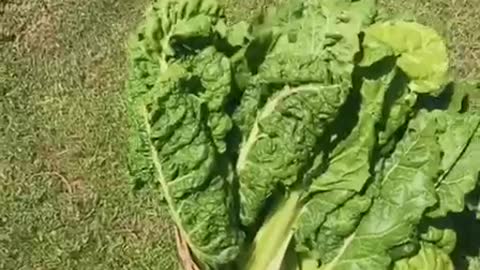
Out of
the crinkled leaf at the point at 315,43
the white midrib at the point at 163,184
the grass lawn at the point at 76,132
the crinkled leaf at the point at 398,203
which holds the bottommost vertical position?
the grass lawn at the point at 76,132

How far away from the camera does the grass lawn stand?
3125 millimetres

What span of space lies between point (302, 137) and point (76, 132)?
102 centimetres

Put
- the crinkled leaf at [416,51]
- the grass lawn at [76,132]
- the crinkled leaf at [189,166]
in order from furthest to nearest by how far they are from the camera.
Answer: the grass lawn at [76,132]
the crinkled leaf at [416,51]
the crinkled leaf at [189,166]

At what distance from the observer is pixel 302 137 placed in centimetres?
246

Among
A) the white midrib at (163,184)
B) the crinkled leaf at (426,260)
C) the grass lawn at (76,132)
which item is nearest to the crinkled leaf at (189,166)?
the white midrib at (163,184)

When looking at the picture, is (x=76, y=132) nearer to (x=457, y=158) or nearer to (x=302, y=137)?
(x=302, y=137)

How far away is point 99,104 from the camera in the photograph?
338 cm

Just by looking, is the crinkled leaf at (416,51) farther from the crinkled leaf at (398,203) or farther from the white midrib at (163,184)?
the white midrib at (163,184)

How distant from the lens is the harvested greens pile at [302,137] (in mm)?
2441

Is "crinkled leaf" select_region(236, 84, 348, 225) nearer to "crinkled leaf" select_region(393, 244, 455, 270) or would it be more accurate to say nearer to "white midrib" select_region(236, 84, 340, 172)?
"white midrib" select_region(236, 84, 340, 172)

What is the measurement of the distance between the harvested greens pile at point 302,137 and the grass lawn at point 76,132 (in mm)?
578

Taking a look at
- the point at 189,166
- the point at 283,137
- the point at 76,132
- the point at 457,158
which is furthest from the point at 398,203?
the point at 76,132

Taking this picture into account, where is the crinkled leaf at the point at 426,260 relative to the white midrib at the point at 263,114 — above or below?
below

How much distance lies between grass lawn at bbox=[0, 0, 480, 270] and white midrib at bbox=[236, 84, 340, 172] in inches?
26.8
